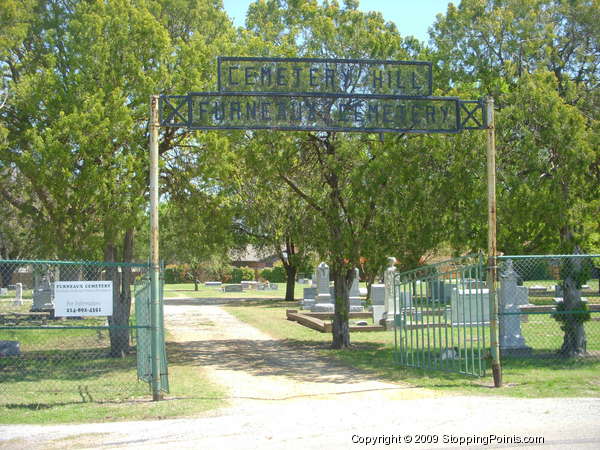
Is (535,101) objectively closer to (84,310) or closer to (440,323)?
(440,323)

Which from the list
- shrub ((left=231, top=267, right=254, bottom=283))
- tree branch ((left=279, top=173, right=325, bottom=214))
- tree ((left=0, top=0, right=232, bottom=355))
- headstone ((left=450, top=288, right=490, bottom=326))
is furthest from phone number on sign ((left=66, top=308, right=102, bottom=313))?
shrub ((left=231, top=267, right=254, bottom=283))

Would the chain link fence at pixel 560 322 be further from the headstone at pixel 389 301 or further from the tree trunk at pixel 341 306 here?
the headstone at pixel 389 301

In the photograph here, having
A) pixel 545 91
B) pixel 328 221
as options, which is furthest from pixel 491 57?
pixel 328 221

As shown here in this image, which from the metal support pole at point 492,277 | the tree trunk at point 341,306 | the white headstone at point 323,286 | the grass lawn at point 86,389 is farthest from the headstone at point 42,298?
the metal support pole at point 492,277

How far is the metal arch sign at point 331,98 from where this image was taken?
11328 millimetres

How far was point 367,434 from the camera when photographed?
7648 mm

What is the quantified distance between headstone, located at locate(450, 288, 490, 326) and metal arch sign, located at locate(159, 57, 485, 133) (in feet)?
9.78

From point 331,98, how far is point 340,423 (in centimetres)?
563

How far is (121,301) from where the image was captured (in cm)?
1650

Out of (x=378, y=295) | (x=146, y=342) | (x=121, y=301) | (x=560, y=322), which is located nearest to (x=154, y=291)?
(x=146, y=342)

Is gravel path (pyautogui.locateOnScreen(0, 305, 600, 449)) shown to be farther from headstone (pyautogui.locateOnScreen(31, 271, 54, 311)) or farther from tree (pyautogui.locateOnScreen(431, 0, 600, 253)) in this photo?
headstone (pyautogui.locateOnScreen(31, 271, 54, 311))

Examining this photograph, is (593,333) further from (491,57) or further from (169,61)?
(169,61)

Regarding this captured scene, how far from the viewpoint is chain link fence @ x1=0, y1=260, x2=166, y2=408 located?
1021 centimetres

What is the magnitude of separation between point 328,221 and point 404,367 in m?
4.28
